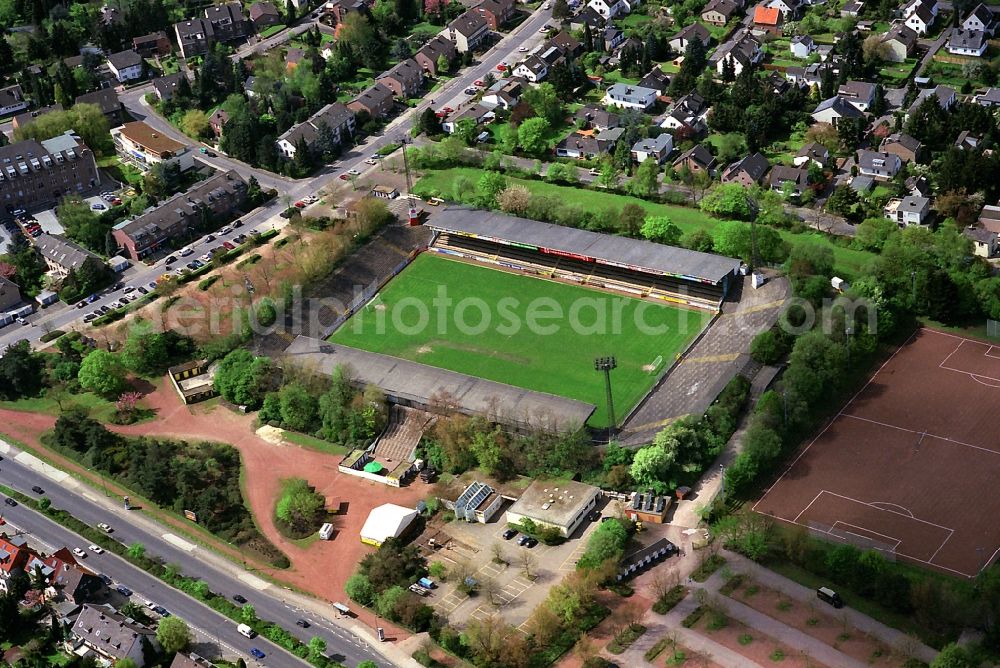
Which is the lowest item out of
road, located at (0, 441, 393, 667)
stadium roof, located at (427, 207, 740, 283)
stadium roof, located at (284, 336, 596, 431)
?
road, located at (0, 441, 393, 667)

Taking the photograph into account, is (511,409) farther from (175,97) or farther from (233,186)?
(175,97)

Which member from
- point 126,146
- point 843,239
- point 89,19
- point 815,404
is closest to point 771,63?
point 843,239

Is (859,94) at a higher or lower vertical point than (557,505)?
higher

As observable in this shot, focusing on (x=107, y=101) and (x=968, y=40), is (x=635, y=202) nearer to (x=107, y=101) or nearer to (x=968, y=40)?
(x=968, y=40)

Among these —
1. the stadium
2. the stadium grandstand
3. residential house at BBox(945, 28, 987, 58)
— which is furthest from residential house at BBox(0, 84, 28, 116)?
residential house at BBox(945, 28, 987, 58)

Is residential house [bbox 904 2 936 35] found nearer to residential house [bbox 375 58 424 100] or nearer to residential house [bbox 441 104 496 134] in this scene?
residential house [bbox 441 104 496 134]

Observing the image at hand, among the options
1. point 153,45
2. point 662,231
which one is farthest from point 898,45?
point 153,45
